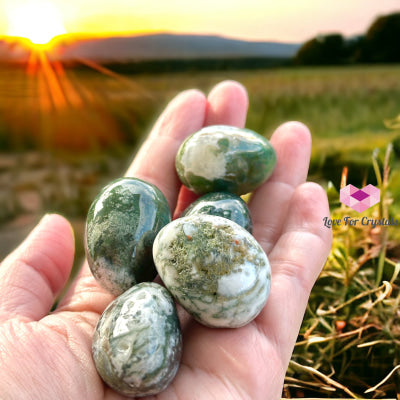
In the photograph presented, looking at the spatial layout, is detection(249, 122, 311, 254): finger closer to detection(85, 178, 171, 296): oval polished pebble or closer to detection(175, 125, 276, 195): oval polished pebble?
detection(175, 125, 276, 195): oval polished pebble

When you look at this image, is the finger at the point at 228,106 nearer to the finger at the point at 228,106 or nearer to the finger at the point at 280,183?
the finger at the point at 228,106

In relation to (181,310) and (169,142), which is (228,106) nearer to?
(169,142)

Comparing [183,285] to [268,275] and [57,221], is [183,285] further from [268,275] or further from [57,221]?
[57,221]

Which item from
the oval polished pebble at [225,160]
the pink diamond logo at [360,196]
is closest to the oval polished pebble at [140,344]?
the oval polished pebble at [225,160]

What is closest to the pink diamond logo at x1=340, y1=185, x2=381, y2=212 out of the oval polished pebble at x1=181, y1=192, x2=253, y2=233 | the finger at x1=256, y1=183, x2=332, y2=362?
the finger at x1=256, y1=183, x2=332, y2=362

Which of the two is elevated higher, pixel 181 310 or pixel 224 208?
pixel 224 208

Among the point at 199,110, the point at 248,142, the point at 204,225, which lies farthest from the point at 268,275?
the point at 199,110

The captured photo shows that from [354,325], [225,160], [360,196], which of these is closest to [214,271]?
[225,160]

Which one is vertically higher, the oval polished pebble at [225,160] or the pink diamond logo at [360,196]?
the oval polished pebble at [225,160]
